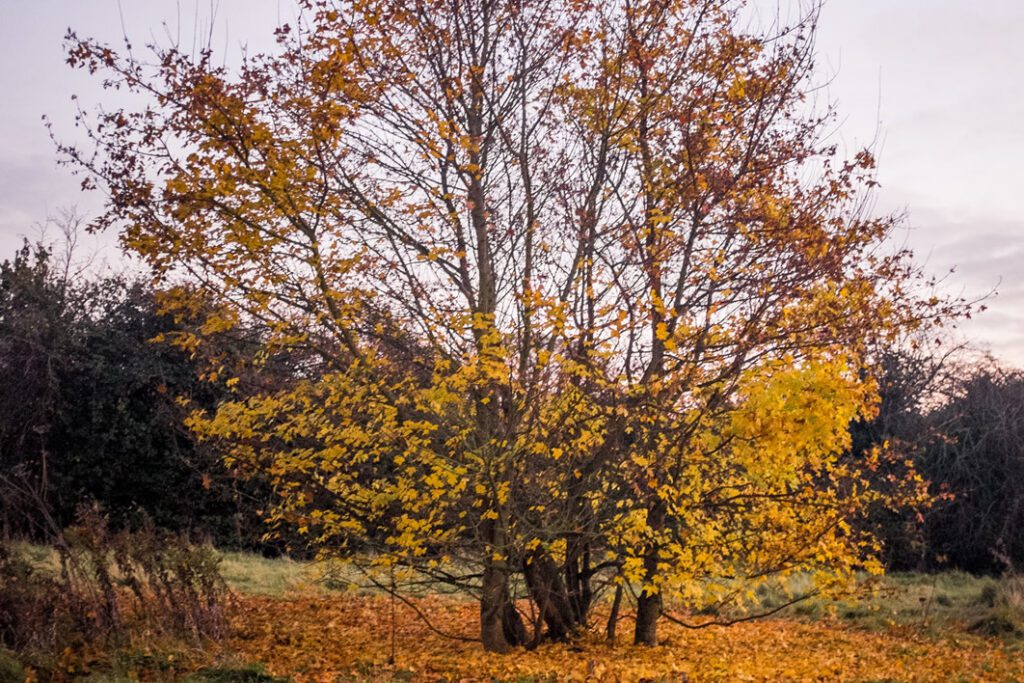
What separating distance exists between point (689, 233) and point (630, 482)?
2822 millimetres

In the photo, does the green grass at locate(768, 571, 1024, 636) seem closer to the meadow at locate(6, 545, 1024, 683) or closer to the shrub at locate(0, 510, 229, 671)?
the meadow at locate(6, 545, 1024, 683)

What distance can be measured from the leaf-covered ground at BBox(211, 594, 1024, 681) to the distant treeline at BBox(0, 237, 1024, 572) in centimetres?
656

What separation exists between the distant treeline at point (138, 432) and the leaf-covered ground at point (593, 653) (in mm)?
6560

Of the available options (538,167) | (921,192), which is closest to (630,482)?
(538,167)

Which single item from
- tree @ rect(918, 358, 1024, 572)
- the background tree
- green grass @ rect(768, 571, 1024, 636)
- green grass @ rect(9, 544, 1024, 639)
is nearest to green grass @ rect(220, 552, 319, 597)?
green grass @ rect(9, 544, 1024, 639)

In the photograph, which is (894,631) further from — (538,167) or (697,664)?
(538,167)

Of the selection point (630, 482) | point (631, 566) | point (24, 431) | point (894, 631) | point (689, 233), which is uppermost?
point (689, 233)

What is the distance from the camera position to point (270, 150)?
845 centimetres

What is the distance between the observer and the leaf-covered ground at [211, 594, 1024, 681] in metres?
8.07

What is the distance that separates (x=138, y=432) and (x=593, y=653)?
12.7 metres

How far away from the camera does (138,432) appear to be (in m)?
19.4

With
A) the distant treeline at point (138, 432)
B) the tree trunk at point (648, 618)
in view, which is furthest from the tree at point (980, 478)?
the tree trunk at point (648, 618)

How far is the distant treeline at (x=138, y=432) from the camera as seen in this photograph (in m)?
19.2

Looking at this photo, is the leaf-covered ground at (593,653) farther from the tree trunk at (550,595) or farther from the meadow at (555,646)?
the tree trunk at (550,595)
